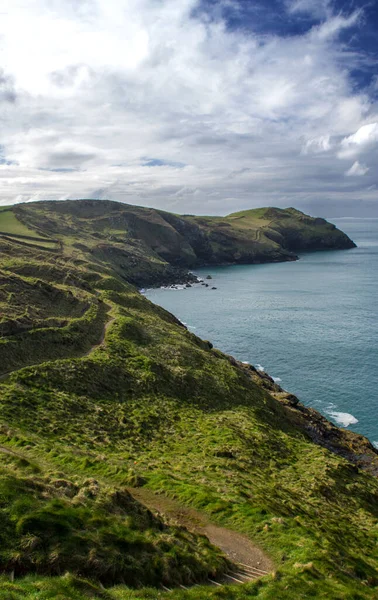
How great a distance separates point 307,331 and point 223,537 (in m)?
82.9

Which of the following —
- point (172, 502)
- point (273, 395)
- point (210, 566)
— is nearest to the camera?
point (210, 566)

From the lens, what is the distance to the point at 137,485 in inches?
959

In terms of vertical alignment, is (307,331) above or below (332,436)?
above

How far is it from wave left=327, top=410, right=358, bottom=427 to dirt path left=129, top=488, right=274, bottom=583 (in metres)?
38.9

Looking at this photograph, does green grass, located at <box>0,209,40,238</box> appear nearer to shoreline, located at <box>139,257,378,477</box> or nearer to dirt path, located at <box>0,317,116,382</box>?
dirt path, located at <box>0,317,116,382</box>

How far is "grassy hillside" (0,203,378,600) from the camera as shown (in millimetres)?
15398

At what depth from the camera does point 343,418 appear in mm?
57250

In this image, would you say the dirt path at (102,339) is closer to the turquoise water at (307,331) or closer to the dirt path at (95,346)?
the dirt path at (95,346)

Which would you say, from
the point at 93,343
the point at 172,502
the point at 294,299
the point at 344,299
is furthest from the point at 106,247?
the point at 172,502

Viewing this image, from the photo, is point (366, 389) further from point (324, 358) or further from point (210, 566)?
point (210, 566)

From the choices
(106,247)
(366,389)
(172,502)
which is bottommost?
(366,389)

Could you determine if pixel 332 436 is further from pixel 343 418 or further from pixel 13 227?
pixel 13 227

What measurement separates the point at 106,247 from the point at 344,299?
99.1 m

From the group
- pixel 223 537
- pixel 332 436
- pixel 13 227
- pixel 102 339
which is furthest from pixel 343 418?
pixel 13 227
